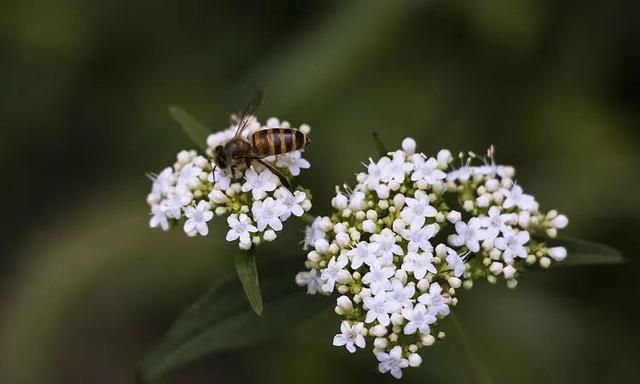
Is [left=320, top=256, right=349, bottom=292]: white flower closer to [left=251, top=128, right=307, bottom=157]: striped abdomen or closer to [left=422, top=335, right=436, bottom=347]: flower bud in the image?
[left=422, top=335, right=436, bottom=347]: flower bud

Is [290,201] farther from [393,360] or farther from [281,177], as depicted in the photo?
[393,360]

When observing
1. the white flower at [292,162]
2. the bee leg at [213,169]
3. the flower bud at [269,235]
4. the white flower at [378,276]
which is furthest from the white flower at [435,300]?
the bee leg at [213,169]

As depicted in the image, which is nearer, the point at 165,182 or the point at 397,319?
the point at 397,319

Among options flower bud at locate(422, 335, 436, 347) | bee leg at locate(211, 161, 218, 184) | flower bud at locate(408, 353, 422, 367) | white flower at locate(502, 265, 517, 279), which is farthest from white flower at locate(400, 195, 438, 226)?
bee leg at locate(211, 161, 218, 184)

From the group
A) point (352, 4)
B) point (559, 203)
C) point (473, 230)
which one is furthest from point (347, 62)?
point (473, 230)

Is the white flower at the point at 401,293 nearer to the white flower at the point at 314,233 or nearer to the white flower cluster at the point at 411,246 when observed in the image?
the white flower cluster at the point at 411,246

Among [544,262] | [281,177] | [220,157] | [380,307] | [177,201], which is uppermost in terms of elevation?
[220,157]

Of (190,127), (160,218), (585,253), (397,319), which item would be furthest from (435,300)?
(190,127)
